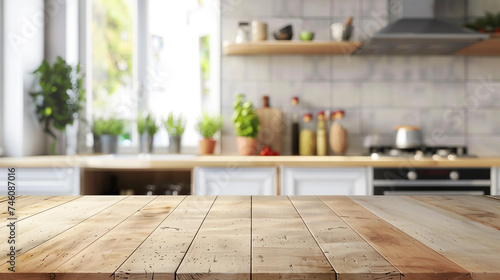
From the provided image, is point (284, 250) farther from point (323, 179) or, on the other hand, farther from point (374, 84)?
point (374, 84)

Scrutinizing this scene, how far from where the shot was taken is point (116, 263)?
593 mm

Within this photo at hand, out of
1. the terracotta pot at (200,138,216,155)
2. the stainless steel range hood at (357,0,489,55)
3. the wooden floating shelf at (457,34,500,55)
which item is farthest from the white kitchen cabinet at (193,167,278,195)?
the wooden floating shelf at (457,34,500,55)

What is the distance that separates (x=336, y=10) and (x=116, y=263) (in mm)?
2763

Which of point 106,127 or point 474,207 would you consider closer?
point 474,207

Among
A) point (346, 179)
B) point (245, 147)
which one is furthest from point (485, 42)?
point (245, 147)

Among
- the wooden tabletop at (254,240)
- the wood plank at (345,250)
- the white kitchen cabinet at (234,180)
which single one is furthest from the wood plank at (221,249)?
the white kitchen cabinet at (234,180)

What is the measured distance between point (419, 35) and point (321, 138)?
89 cm

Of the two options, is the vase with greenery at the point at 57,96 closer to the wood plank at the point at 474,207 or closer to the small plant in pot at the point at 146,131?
the small plant in pot at the point at 146,131

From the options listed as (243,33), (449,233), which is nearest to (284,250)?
(449,233)

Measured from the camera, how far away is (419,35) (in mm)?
2539

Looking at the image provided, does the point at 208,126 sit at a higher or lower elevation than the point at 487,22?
lower

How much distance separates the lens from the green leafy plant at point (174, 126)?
2.98m

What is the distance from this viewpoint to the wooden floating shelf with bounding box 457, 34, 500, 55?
8.84 ft

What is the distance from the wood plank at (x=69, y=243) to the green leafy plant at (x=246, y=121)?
1773mm
